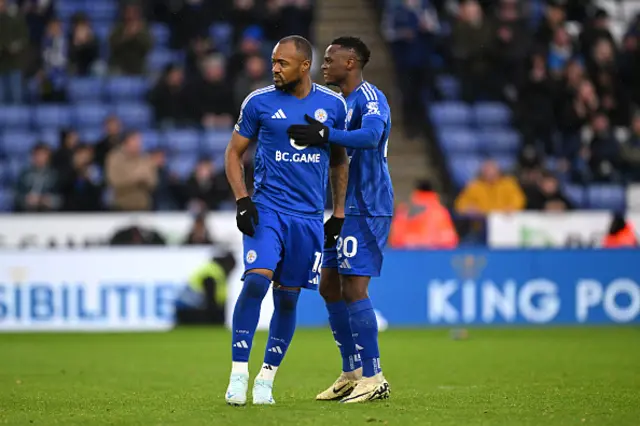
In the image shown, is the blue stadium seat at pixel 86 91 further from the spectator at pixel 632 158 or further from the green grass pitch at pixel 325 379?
the spectator at pixel 632 158

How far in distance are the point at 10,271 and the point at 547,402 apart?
392 inches

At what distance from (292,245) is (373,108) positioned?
3.54ft

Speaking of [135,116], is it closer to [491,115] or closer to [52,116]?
[52,116]

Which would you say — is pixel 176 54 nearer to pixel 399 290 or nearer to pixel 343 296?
pixel 399 290

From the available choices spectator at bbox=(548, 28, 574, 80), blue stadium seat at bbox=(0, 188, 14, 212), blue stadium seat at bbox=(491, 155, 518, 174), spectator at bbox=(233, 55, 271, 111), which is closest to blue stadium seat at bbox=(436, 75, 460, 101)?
blue stadium seat at bbox=(491, 155, 518, 174)

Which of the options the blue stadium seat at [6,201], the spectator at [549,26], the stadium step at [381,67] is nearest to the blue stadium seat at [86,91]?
the blue stadium seat at [6,201]

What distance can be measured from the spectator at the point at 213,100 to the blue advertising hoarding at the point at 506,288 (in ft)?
17.4

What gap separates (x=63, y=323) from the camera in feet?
52.9

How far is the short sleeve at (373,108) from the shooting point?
8039 mm

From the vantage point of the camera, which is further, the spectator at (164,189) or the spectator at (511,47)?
the spectator at (511,47)

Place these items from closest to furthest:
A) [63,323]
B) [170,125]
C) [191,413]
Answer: [191,413] < [63,323] < [170,125]

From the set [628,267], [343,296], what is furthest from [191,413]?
[628,267]

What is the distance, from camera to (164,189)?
62.4 ft

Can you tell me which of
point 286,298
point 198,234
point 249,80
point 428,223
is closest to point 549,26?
point 249,80
